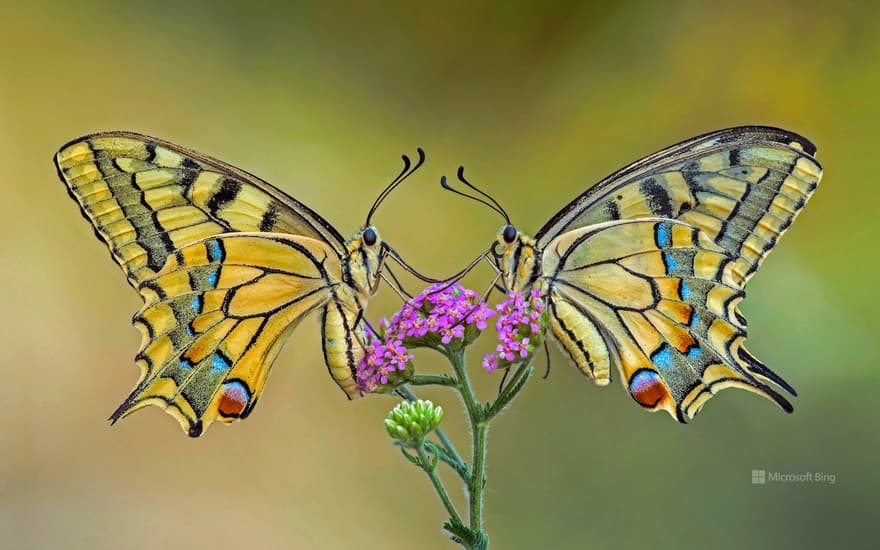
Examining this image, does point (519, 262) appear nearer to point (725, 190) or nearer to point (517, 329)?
point (517, 329)

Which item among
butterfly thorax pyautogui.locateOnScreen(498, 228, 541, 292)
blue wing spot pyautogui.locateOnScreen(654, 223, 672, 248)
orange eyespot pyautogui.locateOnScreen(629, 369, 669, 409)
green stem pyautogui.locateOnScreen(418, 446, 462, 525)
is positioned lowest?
green stem pyautogui.locateOnScreen(418, 446, 462, 525)

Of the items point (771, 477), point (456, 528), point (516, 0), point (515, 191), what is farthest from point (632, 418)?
point (516, 0)

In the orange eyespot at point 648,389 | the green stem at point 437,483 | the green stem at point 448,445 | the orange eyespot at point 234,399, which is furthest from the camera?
the orange eyespot at point 234,399

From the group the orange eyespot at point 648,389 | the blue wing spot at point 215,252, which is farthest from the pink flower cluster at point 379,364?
the orange eyespot at point 648,389

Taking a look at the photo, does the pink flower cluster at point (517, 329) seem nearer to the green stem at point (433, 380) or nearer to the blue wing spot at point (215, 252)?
the green stem at point (433, 380)

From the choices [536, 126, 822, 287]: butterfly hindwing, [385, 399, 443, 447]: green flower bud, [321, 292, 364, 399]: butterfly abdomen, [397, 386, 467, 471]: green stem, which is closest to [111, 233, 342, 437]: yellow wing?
[321, 292, 364, 399]: butterfly abdomen

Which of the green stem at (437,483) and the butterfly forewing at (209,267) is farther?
the butterfly forewing at (209,267)

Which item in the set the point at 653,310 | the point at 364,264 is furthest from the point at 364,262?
the point at 653,310

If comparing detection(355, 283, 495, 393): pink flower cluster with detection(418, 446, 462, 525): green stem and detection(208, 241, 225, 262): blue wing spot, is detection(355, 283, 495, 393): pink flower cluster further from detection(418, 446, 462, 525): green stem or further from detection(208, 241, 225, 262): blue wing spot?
detection(208, 241, 225, 262): blue wing spot

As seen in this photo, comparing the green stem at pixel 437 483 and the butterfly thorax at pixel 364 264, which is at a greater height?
the butterfly thorax at pixel 364 264
